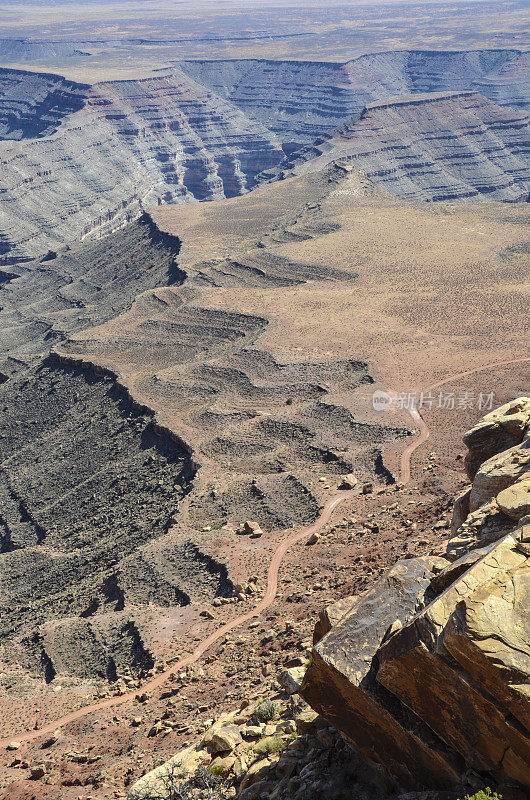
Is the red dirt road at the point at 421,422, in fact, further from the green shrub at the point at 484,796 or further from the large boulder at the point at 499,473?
the green shrub at the point at 484,796

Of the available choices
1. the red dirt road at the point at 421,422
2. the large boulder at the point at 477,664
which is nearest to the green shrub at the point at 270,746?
the large boulder at the point at 477,664

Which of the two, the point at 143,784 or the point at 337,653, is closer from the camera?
the point at 337,653

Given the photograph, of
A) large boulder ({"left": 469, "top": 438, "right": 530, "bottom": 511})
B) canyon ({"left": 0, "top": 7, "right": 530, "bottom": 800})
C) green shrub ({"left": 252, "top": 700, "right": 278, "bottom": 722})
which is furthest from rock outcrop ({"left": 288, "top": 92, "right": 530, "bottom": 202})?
green shrub ({"left": 252, "top": 700, "right": 278, "bottom": 722})

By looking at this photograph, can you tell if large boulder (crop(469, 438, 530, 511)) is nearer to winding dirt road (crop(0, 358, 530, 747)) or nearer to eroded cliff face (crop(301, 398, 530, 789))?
eroded cliff face (crop(301, 398, 530, 789))

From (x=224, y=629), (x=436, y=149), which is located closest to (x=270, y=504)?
(x=224, y=629)

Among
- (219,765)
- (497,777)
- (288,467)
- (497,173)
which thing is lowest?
(497,173)

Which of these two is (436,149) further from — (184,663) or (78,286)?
(184,663)

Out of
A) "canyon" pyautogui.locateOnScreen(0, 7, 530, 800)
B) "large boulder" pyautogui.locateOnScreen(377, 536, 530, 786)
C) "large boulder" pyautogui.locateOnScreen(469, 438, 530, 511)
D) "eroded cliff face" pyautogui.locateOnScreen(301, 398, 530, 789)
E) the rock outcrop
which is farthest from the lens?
the rock outcrop

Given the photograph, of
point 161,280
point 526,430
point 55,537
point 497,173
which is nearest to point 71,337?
point 161,280

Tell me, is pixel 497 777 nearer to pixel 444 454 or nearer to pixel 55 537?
pixel 444 454
